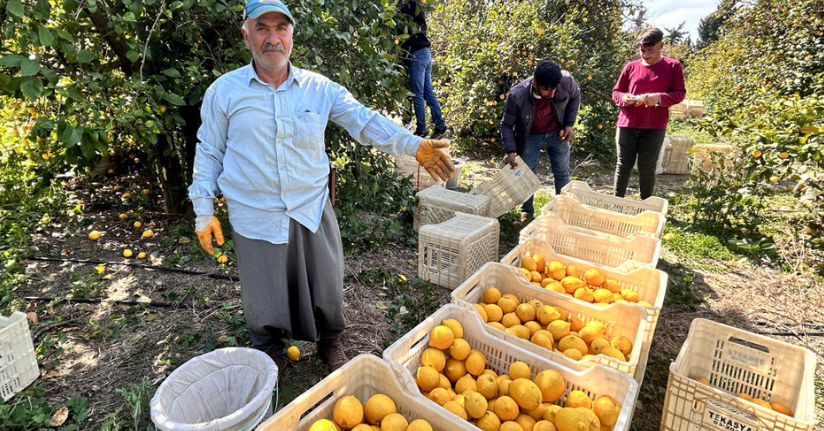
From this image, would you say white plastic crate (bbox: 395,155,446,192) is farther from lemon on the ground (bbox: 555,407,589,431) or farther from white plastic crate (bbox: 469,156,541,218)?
lemon on the ground (bbox: 555,407,589,431)

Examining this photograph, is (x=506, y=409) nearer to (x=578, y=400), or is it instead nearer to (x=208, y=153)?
(x=578, y=400)

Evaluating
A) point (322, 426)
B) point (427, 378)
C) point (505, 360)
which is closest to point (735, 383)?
point (505, 360)

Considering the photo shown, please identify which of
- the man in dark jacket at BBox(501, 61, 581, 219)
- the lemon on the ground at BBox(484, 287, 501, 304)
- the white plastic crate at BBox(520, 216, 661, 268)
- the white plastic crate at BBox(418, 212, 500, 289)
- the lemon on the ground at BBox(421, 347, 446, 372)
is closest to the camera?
the lemon on the ground at BBox(421, 347, 446, 372)

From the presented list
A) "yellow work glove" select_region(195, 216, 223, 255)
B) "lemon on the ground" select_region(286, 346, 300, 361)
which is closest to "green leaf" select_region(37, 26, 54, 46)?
"yellow work glove" select_region(195, 216, 223, 255)

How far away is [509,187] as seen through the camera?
4.18 metres

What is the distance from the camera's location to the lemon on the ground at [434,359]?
6.09ft

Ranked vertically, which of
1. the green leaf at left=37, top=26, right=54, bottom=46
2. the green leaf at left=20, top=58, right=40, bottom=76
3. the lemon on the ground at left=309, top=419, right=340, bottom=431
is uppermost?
the green leaf at left=37, top=26, right=54, bottom=46

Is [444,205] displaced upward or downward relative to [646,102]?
downward

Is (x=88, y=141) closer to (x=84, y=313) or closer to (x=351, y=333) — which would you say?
(x=84, y=313)

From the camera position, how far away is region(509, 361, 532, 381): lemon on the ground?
177cm

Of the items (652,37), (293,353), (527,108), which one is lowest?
(293,353)

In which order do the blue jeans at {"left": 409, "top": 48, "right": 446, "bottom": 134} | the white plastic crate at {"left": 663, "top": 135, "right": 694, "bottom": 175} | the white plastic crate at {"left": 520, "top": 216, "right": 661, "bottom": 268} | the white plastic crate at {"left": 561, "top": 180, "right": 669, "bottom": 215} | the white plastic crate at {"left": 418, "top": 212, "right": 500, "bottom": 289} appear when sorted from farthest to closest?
the white plastic crate at {"left": 663, "top": 135, "right": 694, "bottom": 175}
the blue jeans at {"left": 409, "top": 48, "right": 446, "bottom": 134}
the white plastic crate at {"left": 561, "top": 180, "right": 669, "bottom": 215}
the white plastic crate at {"left": 418, "top": 212, "right": 500, "bottom": 289}
the white plastic crate at {"left": 520, "top": 216, "right": 661, "bottom": 268}

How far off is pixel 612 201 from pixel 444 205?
4.98ft

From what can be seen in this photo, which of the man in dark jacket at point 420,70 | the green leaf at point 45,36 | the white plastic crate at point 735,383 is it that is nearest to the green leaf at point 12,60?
the green leaf at point 45,36
